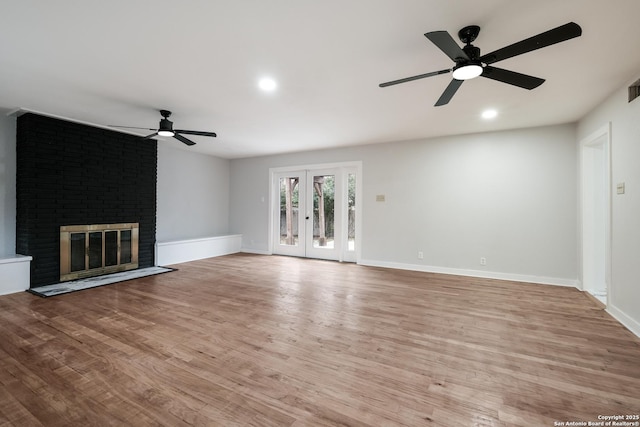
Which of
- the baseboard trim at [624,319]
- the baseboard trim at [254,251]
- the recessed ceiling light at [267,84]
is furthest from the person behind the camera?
the baseboard trim at [254,251]

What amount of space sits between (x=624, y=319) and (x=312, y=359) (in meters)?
3.23

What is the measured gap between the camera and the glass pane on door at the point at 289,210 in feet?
23.1

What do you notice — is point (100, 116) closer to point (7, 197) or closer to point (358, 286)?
point (7, 197)

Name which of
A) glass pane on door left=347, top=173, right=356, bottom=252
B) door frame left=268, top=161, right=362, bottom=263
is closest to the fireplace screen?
door frame left=268, top=161, right=362, bottom=263

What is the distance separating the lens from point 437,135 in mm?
5191

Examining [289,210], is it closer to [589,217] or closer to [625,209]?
[589,217]

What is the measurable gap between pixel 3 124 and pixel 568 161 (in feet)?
27.8

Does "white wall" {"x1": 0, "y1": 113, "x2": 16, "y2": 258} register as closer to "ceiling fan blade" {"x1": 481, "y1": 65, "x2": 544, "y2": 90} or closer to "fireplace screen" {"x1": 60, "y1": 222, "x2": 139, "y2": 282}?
"fireplace screen" {"x1": 60, "y1": 222, "x2": 139, "y2": 282}

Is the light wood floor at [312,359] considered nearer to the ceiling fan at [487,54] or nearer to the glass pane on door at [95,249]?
the glass pane on door at [95,249]

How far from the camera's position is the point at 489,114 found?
160 inches

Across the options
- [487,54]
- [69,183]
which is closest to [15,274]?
[69,183]

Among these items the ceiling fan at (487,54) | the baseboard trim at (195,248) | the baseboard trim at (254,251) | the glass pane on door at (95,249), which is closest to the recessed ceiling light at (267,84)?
the ceiling fan at (487,54)

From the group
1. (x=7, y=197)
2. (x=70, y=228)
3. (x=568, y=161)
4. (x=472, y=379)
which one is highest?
(x=568, y=161)

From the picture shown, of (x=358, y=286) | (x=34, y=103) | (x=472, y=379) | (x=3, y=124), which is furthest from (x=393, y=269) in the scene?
(x=3, y=124)
